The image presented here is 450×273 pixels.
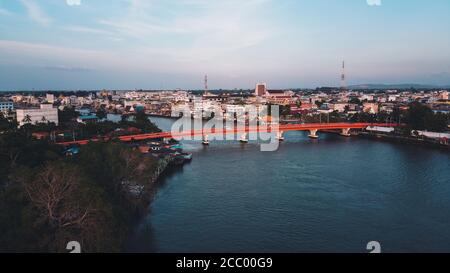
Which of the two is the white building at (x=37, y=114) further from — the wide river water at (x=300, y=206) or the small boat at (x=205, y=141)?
the wide river water at (x=300, y=206)

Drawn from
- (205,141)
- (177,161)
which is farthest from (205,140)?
(177,161)

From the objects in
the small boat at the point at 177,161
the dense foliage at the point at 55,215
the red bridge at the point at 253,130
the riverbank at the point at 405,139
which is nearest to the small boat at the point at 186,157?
the small boat at the point at 177,161

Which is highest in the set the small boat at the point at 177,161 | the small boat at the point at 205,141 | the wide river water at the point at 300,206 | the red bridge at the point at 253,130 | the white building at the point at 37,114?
the white building at the point at 37,114

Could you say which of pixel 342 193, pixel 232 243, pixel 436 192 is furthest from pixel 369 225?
pixel 436 192

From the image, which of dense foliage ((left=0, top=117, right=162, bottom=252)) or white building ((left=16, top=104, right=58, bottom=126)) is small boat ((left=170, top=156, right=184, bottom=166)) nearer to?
dense foliage ((left=0, top=117, right=162, bottom=252))

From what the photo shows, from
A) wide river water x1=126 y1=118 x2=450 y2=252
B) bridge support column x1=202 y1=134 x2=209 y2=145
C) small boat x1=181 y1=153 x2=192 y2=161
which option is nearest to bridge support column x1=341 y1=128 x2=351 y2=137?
Answer: wide river water x1=126 y1=118 x2=450 y2=252
